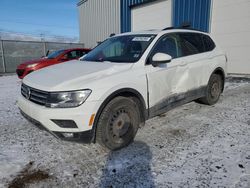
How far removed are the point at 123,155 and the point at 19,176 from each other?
1.37 m

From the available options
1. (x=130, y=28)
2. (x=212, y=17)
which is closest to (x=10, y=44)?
(x=130, y=28)

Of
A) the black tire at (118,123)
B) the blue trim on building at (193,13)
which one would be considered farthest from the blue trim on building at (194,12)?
the black tire at (118,123)

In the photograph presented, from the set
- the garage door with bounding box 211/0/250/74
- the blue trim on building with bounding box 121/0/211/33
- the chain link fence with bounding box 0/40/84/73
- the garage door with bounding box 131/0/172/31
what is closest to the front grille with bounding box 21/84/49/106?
the blue trim on building with bounding box 121/0/211/33

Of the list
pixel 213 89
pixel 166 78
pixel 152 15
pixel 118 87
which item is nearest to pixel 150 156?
pixel 118 87

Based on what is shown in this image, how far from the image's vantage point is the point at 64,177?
2498 mm

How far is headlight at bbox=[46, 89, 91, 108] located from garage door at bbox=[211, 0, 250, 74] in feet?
28.4

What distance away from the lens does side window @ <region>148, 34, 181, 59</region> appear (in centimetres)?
363

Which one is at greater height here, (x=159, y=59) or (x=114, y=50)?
(x=114, y=50)

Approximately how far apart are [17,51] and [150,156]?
1546cm

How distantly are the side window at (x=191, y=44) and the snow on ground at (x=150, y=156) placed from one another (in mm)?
1438

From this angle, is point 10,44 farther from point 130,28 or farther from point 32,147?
point 32,147

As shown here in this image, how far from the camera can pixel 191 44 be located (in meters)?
4.37

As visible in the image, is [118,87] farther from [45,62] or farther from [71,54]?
[71,54]

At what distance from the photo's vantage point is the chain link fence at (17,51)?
47.7ft
